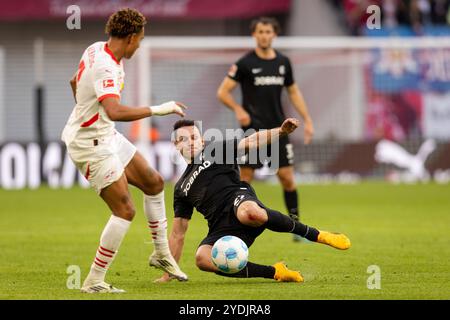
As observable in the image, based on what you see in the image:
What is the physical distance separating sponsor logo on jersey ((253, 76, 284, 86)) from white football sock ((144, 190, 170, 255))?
433 cm

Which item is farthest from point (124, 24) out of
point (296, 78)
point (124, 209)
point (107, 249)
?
point (296, 78)

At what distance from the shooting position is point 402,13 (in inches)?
1059

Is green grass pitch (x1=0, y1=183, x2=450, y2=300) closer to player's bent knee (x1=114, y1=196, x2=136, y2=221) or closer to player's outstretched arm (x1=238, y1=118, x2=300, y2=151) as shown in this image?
player's bent knee (x1=114, y1=196, x2=136, y2=221)

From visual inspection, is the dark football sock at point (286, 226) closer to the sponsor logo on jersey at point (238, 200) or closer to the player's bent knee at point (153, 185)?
the sponsor logo on jersey at point (238, 200)

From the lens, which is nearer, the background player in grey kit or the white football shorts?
the white football shorts

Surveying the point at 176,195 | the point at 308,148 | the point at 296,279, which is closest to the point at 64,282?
the point at 176,195

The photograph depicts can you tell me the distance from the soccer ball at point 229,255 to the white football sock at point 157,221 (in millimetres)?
556

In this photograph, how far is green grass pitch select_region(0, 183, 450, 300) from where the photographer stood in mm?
8445

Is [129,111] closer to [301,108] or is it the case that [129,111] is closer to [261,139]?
[261,139]

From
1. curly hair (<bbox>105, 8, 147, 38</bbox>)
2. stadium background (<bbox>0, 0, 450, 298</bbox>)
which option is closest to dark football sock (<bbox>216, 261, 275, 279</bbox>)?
curly hair (<bbox>105, 8, 147, 38</bbox>)

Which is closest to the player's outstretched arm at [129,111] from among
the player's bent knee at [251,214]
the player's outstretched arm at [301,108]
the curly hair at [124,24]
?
the curly hair at [124,24]

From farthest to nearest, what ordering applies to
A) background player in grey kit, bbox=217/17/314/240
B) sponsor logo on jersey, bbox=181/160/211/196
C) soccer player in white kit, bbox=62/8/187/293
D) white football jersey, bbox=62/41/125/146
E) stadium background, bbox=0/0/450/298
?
stadium background, bbox=0/0/450/298
background player in grey kit, bbox=217/17/314/240
sponsor logo on jersey, bbox=181/160/211/196
soccer player in white kit, bbox=62/8/187/293
white football jersey, bbox=62/41/125/146

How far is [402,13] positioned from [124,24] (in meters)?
19.3

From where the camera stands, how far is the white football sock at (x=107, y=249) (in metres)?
8.44
